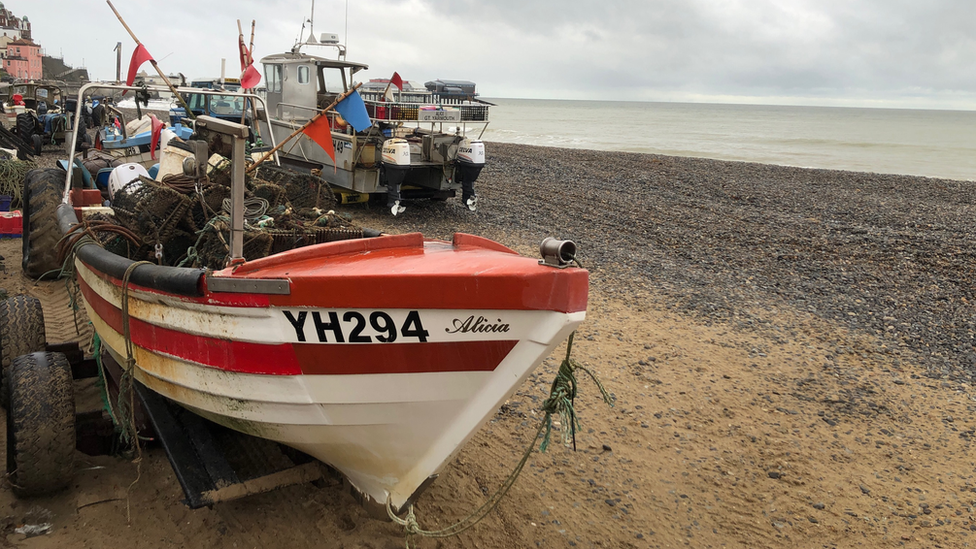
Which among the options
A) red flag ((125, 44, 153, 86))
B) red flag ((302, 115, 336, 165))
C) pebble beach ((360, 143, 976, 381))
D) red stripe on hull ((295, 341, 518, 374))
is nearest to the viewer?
red stripe on hull ((295, 341, 518, 374))

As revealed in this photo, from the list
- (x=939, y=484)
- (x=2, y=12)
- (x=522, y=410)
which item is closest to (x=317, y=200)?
(x=522, y=410)

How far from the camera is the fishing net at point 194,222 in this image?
3393mm

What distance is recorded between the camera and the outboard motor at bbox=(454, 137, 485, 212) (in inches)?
415

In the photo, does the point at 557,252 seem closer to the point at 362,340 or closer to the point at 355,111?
the point at 362,340

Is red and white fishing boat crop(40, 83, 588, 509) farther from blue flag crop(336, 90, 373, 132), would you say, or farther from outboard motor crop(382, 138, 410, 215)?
outboard motor crop(382, 138, 410, 215)

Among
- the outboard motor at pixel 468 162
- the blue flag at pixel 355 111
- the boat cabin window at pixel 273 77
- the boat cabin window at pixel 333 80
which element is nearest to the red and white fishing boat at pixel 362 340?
the blue flag at pixel 355 111

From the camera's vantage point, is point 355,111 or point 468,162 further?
point 468,162

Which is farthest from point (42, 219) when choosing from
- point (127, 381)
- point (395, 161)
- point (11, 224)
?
point (395, 161)

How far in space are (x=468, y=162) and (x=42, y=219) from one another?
244 inches

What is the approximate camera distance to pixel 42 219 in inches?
235

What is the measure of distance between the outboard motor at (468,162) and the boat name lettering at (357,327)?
327 inches

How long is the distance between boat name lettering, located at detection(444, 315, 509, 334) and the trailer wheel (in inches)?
120

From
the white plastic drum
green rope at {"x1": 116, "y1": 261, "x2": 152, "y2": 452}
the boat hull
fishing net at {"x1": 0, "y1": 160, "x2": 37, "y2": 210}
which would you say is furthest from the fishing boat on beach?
the boat hull

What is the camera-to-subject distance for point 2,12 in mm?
74562
